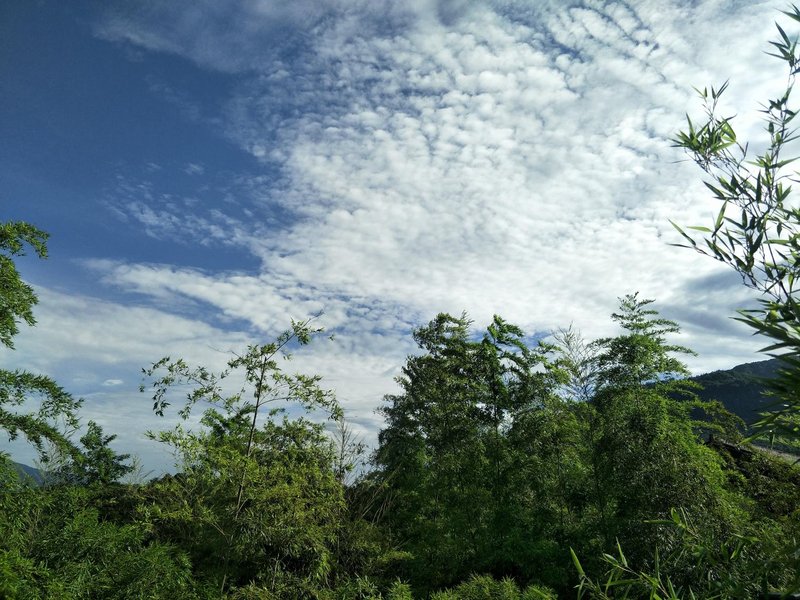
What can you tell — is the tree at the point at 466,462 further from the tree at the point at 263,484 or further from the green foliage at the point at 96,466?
the green foliage at the point at 96,466

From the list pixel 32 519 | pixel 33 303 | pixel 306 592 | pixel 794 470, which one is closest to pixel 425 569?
pixel 306 592

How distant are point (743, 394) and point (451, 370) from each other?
40852mm

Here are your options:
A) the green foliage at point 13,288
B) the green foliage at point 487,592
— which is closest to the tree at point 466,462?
the green foliage at point 487,592

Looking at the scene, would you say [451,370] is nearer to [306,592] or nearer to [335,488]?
[335,488]

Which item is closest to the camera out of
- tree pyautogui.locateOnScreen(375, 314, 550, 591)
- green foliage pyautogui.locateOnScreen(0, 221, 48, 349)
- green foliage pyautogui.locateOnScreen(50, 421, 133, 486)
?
green foliage pyautogui.locateOnScreen(0, 221, 48, 349)

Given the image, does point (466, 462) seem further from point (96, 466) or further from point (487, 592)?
point (96, 466)

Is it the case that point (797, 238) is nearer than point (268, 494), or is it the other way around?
point (797, 238)

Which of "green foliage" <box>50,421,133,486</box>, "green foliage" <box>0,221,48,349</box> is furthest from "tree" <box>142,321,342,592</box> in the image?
"green foliage" <box>50,421,133,486</box>

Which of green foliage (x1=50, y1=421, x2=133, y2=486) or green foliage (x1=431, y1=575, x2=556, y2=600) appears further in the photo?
green foliage (x1=50, y1=421, x2=133, y2=486)

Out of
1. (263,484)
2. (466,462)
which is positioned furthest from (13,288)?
(466,462)

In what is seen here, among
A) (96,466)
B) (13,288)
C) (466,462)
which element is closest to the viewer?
(13,288)

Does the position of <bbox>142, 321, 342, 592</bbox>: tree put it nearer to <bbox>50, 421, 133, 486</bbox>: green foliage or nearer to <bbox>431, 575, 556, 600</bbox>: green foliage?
<bbox>431, 575, 556, 600</bbox>: green foliage

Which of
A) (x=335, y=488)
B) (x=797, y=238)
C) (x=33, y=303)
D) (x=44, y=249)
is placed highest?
(x=44, y=249)

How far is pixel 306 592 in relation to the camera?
263 inches
